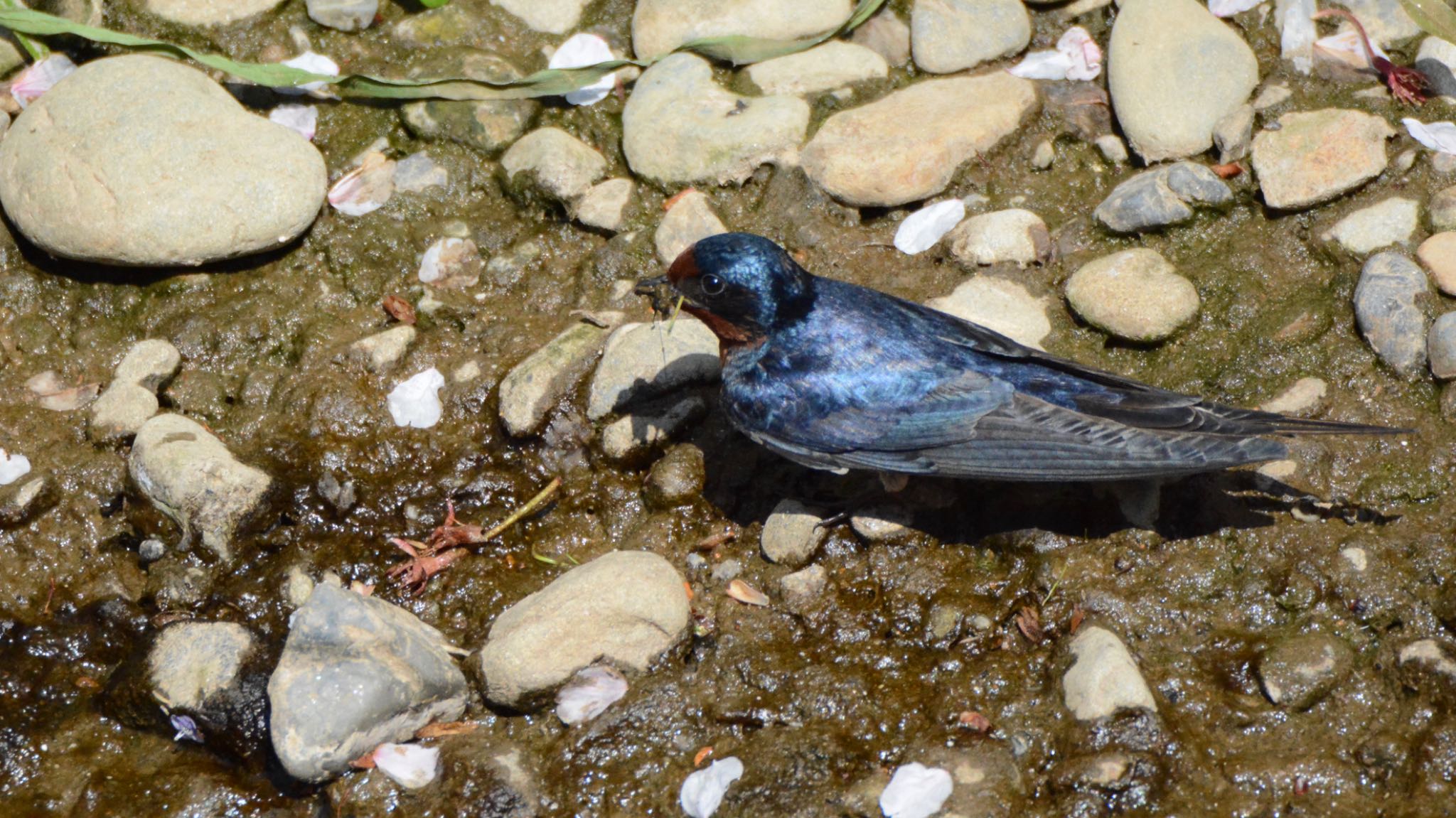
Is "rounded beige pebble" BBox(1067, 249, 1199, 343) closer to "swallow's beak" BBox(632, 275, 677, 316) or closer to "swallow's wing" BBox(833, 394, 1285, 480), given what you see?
"swallow's wing" BBox(833, 394, 1285, 480)

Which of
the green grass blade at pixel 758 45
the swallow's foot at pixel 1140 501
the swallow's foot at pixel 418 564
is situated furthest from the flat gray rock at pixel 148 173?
the swallow's foot at pixel 1140 501

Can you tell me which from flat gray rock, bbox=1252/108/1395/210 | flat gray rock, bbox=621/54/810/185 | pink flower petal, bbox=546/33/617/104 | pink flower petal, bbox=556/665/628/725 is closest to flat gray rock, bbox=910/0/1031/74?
flat gray rock, bbox=621/54/810/185

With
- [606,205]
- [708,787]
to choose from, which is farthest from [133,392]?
[708,787]

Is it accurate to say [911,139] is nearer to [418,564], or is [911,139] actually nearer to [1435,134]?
[1435,134]

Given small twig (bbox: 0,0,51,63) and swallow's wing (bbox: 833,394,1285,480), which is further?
small twig (bbox: 0,0,51,63)

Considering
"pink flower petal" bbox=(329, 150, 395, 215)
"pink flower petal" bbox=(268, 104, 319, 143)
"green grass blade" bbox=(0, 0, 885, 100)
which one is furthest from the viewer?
"pink flower petal" bbox=(268, 104, 319, 143)

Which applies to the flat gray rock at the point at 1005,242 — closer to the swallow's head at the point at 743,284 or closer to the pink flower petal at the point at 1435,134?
the swallow's head at the point at 743,284
